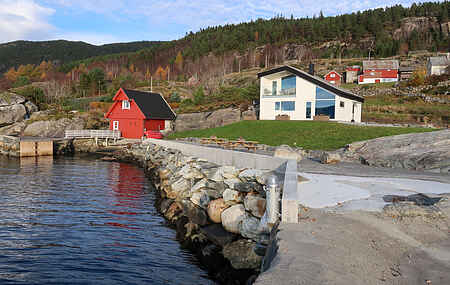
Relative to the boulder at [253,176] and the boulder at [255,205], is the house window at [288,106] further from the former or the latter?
the boulder at [255,205]

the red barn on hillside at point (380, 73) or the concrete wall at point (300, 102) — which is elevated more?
the red barn on hillside at point (380, 73)

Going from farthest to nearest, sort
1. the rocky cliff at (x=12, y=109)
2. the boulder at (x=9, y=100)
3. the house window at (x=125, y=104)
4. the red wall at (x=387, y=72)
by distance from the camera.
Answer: the red wall at (x=387, y=72)
the boulder at (x=9, y=100)
the rocky cliff at (x=12, y=109)
the house window at (x=125, y=104)

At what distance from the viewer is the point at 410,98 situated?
1825 inches

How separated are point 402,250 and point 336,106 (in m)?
30.4

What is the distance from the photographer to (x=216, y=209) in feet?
33.8

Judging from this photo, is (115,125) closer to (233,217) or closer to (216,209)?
(216,209)

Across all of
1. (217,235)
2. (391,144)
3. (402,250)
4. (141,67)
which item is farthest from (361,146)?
(141,67)

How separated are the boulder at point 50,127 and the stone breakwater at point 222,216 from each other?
39.2m

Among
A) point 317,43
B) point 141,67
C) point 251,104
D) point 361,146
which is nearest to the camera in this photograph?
point 361,146

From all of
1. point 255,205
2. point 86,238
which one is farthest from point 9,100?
point 255,205

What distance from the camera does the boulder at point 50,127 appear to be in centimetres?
4741

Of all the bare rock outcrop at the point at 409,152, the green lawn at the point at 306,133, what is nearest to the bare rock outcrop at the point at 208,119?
the green lawn at the point at 306,133

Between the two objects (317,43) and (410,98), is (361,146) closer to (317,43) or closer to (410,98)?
(410,98)

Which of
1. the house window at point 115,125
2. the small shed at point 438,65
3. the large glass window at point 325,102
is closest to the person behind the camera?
the large glass window at point 325,102
